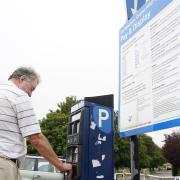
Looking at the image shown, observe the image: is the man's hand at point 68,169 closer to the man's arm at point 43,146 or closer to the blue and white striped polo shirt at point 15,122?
the man's arm at point 43,146

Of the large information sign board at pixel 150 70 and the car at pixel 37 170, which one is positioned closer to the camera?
the large information sign board at pixel 150 70

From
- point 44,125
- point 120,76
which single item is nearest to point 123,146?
point 44,125

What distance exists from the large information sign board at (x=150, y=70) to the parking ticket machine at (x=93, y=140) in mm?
297

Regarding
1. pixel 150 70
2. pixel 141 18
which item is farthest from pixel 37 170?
pixel 150 70

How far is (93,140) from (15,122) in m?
0.89

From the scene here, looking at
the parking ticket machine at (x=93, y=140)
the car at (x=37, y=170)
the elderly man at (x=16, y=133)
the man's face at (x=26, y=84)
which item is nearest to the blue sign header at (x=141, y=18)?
the parking ticket machine at (x=93, y=140)

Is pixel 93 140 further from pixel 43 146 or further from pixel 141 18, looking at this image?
pixel 141 18

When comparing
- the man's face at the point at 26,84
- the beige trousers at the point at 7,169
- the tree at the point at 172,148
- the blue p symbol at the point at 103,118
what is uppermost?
the tree at the point at 172,148

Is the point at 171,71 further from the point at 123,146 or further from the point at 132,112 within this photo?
the point at 123,146

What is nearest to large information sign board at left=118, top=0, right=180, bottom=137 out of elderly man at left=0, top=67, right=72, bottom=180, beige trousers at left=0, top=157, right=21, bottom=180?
elderly man at left=0, top=67, right=72, bottom=180

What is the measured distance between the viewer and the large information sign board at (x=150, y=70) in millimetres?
4098

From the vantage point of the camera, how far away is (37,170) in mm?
14812

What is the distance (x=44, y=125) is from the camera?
43.0m

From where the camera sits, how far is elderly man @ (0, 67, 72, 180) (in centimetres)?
401
